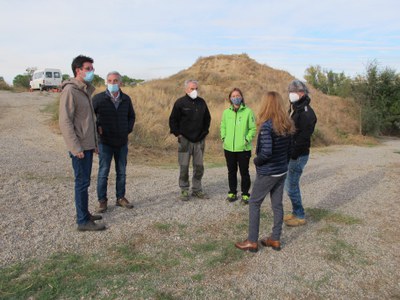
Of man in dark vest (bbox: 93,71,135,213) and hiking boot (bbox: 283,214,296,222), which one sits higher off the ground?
man in dark vest (bbox: 93,71,135,213)

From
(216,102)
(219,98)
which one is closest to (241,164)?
(216,102)

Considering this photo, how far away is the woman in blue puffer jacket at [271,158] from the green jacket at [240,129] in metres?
1.58

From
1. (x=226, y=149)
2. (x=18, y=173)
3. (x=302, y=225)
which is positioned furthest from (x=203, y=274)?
(x=18, y=173)

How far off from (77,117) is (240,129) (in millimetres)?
2567

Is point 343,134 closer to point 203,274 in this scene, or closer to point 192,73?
point 192,73

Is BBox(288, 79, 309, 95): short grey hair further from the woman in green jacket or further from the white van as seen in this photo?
the white van

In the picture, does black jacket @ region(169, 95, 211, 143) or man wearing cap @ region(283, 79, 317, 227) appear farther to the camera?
black jacket @ region(169, 95, 211, 143)

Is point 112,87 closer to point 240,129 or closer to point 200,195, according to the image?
point 240,129

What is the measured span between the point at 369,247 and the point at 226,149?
2558 millimetres

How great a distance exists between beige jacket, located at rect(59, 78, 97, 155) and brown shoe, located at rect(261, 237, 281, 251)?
8.00ft

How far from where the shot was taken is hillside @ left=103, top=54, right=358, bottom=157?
41.9 ft

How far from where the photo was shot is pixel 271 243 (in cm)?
425

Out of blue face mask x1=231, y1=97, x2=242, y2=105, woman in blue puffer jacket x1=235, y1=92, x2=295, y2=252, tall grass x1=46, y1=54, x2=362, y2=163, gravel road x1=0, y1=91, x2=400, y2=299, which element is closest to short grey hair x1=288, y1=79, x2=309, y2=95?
woman in blue puffer jacket x1=235, y1=92, x2=295, y2=252

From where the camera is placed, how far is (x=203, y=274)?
11.7 ft
